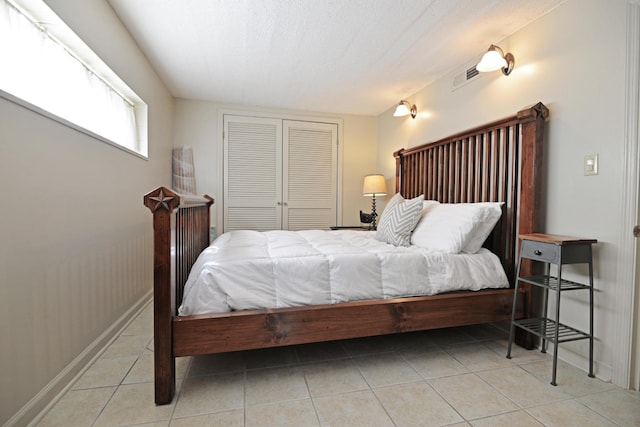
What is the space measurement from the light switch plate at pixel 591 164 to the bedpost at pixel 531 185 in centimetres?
23

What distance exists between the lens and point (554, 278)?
177cm

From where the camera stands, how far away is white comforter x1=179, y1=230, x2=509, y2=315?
1502 millimetres

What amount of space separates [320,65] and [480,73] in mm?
1400

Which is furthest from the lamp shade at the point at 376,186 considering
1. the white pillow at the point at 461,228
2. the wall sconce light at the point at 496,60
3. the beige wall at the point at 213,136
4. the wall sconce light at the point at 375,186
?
the wall sconce light at the point at 496,60

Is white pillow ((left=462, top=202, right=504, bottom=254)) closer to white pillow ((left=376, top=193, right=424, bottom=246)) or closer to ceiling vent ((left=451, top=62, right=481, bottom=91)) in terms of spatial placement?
white pillow ((left=376, top=193, right=424, bottom=246))

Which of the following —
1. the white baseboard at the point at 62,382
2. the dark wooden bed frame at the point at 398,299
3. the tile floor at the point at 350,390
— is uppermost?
the dark wooden bed frame at the point at 398,299

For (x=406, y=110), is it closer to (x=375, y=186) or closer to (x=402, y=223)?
(x=375, y=186)

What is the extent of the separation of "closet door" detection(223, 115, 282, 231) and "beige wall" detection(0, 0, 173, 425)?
1604 millimetres

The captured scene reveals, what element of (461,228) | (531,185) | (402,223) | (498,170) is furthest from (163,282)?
(498,170)

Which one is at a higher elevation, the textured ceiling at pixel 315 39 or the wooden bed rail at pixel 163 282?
the textured ceiling at pixel 315 39

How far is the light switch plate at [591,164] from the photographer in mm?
1666

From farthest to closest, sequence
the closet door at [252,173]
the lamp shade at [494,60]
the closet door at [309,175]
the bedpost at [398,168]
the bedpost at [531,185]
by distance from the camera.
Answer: the closet door at [309,175]
the closet door at [252,173]
the bedpost at [398,168]
the lamp shade at [494,60]
the bedpost at [531,185]

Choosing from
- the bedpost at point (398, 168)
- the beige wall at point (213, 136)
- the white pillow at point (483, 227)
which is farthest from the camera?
the beige wall at point (213, 136)

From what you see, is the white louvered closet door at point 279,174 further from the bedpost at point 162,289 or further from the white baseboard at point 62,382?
the bedpost at point 162,289
